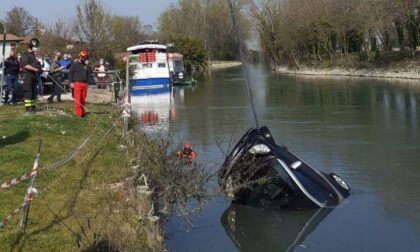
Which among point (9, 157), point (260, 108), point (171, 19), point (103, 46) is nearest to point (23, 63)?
point (9, 157)

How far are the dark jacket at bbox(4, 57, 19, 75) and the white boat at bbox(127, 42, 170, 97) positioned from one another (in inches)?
943

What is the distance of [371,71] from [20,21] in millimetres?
59682

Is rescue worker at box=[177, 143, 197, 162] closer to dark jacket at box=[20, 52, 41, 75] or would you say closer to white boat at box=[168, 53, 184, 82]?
dark jacket at box=[20, 52, 41, 75]

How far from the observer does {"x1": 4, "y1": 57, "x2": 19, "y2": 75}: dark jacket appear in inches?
713

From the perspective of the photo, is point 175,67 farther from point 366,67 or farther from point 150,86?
point 366,67

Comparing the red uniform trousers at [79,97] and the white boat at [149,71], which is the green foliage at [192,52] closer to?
the white boat at [149,71]

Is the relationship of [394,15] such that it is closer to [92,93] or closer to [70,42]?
[70,42]

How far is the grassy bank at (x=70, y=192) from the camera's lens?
660 centimetres

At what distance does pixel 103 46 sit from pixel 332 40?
29935mm

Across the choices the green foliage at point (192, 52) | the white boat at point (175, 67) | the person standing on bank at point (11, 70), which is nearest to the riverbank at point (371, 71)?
the white boat at point (175, 67)

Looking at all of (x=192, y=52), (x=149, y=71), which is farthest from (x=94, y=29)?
(x=192, y=52)

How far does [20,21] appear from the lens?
305ft

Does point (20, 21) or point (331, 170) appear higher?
point (20, 21)

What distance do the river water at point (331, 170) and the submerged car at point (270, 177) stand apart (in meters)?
0.24
